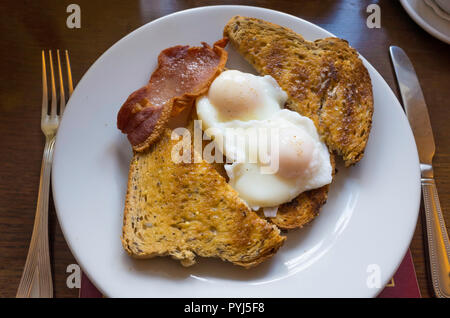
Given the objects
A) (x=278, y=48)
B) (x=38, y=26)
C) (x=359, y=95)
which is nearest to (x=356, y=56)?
(x=359, y=95)

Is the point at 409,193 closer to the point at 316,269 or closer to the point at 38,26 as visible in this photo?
the point at 316,269

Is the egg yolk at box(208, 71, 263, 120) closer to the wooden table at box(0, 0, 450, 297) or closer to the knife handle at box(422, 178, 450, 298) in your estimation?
the wooden table at box(0, 0, 450, 297)

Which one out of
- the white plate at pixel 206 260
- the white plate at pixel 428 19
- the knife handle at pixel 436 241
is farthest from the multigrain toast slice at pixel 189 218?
the white plate at pixel 428 19

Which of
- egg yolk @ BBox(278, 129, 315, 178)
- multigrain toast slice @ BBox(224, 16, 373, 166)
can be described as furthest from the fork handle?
multigrain toast slice @ BBox(224, 16, 373, 166)

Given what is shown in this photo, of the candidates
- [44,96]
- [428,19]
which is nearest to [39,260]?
[44,96]

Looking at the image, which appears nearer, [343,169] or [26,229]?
[26,229]

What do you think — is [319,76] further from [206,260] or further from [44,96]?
[44,96]

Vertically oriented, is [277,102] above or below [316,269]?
above
